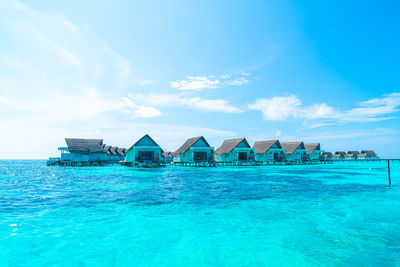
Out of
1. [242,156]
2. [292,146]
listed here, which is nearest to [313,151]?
[292,146]

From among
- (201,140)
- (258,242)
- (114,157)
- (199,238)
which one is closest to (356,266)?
(258,242)

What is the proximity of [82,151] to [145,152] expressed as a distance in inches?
565

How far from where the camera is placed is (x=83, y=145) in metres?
46.2

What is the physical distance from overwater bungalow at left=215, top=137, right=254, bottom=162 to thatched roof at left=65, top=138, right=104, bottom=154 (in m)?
24.2

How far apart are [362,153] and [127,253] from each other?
107m

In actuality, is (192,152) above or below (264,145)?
below

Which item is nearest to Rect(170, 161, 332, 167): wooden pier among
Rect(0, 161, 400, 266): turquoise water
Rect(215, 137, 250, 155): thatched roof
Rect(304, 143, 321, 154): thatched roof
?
Rect(215, 137, 250, 155): thatched roof

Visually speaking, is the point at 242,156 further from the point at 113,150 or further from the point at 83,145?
the point at 113,150

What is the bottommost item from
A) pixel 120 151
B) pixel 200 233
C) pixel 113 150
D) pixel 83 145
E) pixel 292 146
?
pixel 200 233

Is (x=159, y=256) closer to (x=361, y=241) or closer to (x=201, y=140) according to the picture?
(x=361, y=241)

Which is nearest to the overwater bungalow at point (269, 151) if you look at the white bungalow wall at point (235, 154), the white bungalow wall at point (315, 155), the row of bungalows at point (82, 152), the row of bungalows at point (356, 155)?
the white bungalow wall at point (235, 154)

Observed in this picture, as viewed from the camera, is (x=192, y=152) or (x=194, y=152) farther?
(x=194, y=152)

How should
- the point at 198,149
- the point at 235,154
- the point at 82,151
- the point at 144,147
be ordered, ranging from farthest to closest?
the point at 235,154
the point at 82,151
the point at 198,149
the point at 144,147

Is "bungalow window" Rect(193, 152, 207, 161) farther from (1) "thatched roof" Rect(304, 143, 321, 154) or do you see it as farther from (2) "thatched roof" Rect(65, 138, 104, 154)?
(1) "thatched roof" Rect(304, 143, 321, 154)
